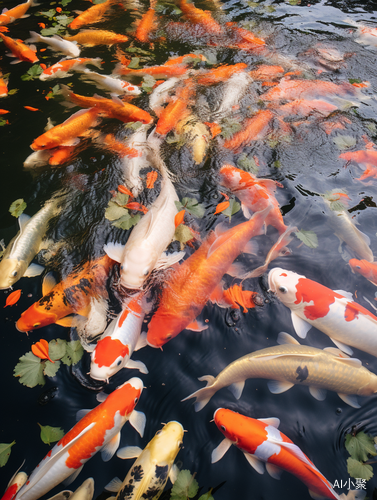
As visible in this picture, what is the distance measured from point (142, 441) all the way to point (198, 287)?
1.40 metres

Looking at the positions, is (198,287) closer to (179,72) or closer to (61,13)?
(179,72)

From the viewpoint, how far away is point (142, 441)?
2.45 metres

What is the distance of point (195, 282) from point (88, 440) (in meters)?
1.58

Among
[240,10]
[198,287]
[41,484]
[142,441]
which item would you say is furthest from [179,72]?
[41,484]

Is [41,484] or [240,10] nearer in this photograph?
[41,484]

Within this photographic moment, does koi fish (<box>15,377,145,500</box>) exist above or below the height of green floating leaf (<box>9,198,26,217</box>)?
below

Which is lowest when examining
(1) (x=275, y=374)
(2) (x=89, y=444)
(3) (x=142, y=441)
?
(3) (x=142, y=441)

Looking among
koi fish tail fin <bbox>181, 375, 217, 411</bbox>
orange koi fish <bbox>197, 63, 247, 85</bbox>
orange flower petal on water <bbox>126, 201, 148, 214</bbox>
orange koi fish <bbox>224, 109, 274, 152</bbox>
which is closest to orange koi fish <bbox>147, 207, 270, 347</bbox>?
koi fish tail fin <bbox>181, 375, 217, 411</bbox>

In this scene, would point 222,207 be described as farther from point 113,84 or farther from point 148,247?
point 113,84

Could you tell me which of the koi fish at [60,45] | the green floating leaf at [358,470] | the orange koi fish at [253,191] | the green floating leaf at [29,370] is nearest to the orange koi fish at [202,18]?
the koi fish at [60,45]

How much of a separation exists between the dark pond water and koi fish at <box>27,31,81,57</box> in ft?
0.62

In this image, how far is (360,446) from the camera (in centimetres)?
238

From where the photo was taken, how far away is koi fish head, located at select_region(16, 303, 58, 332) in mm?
2850

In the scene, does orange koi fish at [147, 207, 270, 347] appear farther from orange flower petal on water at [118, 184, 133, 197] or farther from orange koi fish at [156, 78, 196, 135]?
orange koi fish at [156, 78, 196, 135]
